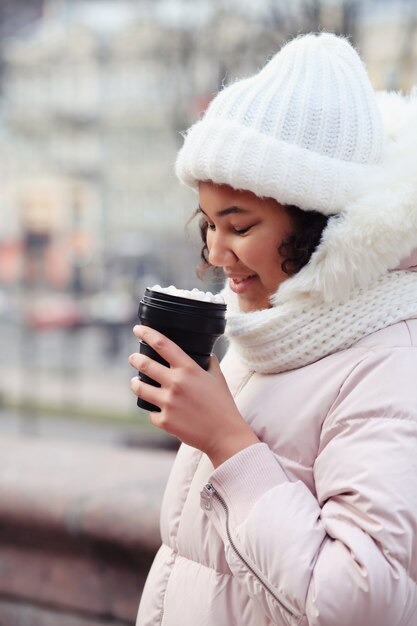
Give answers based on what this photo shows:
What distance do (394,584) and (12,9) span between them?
902cm

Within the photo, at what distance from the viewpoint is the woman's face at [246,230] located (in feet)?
3.90

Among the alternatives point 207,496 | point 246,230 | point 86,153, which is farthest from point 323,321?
point 86,153

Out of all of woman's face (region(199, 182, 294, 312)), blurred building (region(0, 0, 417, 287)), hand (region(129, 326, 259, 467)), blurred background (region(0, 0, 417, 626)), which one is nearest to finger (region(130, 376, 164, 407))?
hand (region(129, 326, 259, 467))

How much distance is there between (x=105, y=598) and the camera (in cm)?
227

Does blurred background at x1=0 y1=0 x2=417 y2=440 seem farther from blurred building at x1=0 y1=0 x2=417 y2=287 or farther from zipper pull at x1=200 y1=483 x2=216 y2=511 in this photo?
zipper pull at x1=200 y1=483 x2=216 y2=511

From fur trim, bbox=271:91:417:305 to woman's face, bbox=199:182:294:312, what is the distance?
61mm

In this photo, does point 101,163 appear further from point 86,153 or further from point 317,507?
point 317,507

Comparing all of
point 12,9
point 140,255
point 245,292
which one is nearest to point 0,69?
point 12,9

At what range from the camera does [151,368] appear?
1.12 metres

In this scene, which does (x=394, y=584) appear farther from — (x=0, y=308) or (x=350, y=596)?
(x=0, y=308)

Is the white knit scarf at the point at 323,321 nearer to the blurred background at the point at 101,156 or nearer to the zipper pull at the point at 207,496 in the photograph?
the zipper pull at the point at 207,496

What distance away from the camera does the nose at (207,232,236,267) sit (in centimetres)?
121

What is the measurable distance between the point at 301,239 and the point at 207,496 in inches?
16.1

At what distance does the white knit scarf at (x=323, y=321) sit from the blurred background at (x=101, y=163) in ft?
4.34
